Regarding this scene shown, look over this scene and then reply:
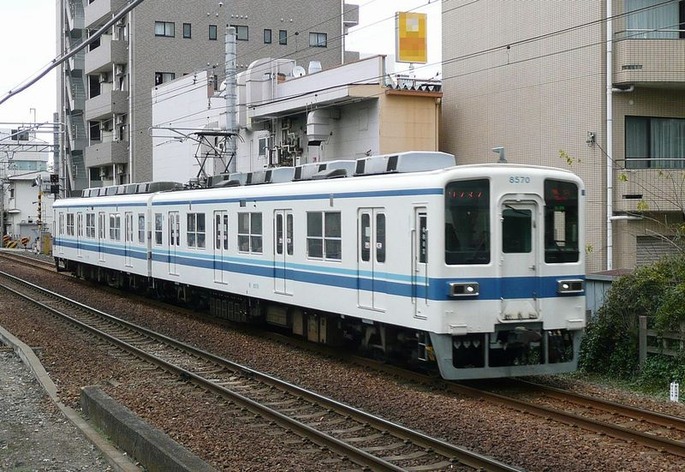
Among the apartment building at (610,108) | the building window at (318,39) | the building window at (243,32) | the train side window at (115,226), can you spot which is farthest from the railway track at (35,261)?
the apartment building at (610,108)

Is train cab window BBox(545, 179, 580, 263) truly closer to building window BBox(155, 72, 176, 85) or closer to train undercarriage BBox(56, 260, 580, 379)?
train undercarriage BBox(56, 260, 580, 379)

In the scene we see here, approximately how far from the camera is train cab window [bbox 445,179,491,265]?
1065cm

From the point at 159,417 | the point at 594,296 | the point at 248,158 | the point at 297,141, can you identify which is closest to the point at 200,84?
the point at 248,158

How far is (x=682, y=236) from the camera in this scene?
527 inches

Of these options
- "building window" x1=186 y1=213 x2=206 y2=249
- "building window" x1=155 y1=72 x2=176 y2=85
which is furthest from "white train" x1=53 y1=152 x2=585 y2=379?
"building window" x1=155 y1=72 x2=176 y2=85

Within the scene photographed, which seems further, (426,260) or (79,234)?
(79,234)

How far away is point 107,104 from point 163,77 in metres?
3.67

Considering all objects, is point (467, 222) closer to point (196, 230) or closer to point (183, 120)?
point (196, 230)

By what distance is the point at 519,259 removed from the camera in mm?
10969

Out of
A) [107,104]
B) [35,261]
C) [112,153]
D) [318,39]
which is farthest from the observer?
[318,39]

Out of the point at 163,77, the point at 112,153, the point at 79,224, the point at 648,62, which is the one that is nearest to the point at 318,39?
the point at 163,77

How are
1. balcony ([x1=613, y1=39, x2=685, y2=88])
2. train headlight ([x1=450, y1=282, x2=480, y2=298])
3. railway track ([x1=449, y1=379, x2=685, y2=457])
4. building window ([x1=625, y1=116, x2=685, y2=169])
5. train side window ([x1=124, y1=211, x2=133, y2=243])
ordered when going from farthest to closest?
train side window ([x1=124, y1=211, x2=133, y2=243])
building window ([x1=625, y1=116, x2=685, y2=169])
balcony ([x1=613, y1=39, x2=685, y2=88])
train headlight ([x1=450, y1=282, x2=480, y2=298])
railway track ([x1=449, y1=379, x2=685, y2=457])

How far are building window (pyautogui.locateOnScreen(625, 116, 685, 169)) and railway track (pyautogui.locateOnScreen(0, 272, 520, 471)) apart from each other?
32.3 ft

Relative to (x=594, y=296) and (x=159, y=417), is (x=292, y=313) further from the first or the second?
(x=159, y=417)
